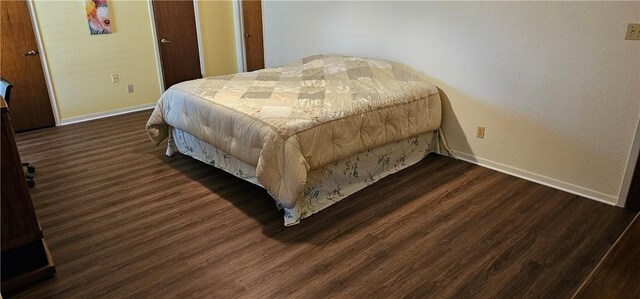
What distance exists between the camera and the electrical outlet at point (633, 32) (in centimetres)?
253

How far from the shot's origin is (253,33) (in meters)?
6.11

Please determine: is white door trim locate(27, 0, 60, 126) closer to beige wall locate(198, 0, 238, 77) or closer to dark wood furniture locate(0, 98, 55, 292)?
beige wall locate(198, 0, 238, 77)

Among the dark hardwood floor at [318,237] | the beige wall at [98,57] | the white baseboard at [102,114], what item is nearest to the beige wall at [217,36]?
the beige wall at [98,57]

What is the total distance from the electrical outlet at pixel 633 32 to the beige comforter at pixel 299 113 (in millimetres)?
1384

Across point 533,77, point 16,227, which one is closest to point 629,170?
point 533,77

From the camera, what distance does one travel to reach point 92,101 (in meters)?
4.93

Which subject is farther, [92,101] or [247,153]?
[92,101]

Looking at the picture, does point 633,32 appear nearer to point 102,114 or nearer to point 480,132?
point 480,132

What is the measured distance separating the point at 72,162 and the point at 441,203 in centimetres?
320

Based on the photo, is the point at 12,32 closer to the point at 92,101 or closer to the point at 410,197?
the point at 92,101

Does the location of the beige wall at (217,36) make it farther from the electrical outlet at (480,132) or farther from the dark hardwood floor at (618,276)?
the dark hardwood floor at (618,276)

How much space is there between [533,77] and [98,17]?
463cm

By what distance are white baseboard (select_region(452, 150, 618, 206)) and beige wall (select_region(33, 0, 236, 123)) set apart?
4008 mm

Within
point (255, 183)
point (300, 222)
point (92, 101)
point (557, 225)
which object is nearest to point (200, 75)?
point (92, 101)
